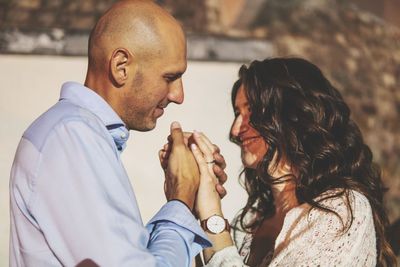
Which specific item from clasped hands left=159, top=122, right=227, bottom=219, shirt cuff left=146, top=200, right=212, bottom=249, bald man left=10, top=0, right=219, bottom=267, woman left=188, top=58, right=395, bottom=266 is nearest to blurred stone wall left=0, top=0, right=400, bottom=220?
woman left=188, top=58, right=395, bottom=266

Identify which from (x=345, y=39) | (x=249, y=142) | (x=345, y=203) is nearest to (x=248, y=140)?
(x=249, y=142)

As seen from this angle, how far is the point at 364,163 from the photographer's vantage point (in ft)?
7.98

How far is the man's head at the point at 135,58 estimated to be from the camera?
5.19ft

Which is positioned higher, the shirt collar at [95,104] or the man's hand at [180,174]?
the shirt collar at [95,104]

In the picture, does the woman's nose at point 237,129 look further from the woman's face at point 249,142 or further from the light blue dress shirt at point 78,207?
the light blue dress shirt at point 78,207

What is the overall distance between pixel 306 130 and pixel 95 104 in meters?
1.08

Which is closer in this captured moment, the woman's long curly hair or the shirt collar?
the shirt collar

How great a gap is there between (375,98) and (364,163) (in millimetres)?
4861

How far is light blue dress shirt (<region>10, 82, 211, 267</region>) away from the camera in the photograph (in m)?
1.31

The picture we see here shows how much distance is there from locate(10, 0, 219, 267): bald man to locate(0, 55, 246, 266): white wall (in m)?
2.16

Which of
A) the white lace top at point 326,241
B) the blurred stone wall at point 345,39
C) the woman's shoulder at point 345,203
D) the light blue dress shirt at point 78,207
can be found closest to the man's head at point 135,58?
the light blue dress shirt at point 78,207

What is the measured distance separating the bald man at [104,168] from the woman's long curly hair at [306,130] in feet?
2.45

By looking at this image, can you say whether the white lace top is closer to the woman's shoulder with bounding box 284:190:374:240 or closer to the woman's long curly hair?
the woman's shoulder with bounding box 284:190:374:240

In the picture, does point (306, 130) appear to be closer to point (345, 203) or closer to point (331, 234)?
point (345, 203)
